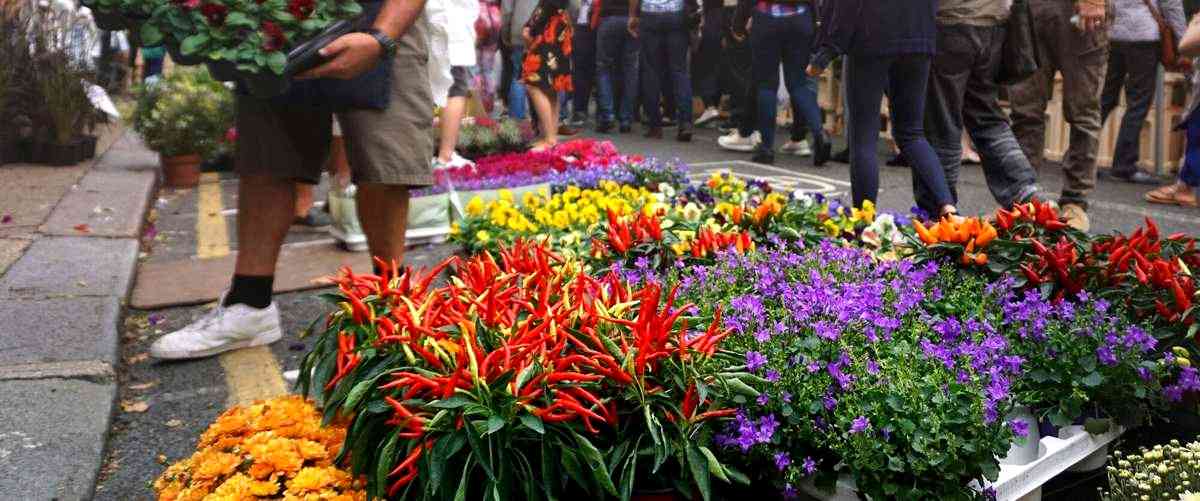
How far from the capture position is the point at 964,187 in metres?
8.73

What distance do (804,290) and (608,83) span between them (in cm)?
1097

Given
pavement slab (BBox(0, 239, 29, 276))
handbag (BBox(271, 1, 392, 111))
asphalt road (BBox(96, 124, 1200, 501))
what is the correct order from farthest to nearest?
pavement slab (BBox(0, 239, 29, 276))
handbag (BBox(271, 1, 392, 111))
asphalt road (BBox(96, 124, 1200, 501))

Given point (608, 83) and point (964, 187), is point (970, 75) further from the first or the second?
point (608, 83)

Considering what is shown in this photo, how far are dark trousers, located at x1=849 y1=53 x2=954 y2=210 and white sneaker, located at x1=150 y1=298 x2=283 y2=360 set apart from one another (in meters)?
2.89

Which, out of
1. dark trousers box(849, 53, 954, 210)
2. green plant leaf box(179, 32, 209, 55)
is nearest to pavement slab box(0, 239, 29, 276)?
green plant leaf box(179, 32, 209, 55)

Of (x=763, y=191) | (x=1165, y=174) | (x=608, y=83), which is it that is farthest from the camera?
(x=608, y=83)

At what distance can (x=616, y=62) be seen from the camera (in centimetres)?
1375

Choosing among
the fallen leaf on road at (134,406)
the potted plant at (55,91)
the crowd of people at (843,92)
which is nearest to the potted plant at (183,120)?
the potted plant at (55,91)

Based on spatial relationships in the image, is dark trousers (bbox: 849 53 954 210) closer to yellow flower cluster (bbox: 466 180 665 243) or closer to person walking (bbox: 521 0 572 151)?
yellow flower cluster (bbox: 466 180 665 243)

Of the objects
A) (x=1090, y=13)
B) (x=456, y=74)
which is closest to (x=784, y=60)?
(x=456, y=74)

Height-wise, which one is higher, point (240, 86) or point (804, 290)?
point (240, 86)

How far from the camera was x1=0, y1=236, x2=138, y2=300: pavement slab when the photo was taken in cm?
467

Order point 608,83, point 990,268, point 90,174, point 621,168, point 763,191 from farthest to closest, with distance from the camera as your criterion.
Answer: point 608,83, point 90,174, point 621,168, point 763,191, point 990,268

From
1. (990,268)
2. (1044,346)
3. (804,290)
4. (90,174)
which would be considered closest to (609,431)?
(804,290)
